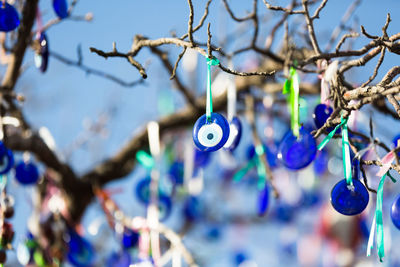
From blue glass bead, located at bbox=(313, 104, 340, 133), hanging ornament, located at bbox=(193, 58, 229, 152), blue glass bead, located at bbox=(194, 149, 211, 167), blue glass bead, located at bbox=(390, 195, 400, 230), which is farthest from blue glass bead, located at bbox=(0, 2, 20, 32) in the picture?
blue glass bead, located at bbox=(194, 149, 211, 167)

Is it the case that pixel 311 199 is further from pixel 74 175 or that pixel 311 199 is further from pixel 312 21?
pixel 312 21

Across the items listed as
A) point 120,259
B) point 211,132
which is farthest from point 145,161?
point 211,132

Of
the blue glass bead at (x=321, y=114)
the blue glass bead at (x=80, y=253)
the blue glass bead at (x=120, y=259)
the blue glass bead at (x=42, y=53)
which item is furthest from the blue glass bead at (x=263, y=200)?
the blue glass bead at (x=42, y=53)

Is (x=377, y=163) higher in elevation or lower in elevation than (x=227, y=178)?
higher

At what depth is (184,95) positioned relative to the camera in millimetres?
2820

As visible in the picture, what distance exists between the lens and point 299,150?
1554mm

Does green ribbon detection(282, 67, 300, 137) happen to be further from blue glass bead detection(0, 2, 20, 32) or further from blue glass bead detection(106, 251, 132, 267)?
blue glass bead detection(106, 251, 132, 267)

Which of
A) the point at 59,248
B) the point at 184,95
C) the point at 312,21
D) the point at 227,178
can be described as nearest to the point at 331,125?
the point at 312,21

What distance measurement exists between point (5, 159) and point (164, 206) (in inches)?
43.8

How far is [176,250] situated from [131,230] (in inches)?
12.8

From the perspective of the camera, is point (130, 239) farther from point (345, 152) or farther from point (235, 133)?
point (345, 152)

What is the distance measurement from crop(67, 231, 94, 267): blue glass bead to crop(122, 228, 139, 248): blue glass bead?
229 millimetres

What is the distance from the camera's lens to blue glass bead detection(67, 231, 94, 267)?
2.74 m

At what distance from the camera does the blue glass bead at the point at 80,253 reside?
108 inches
